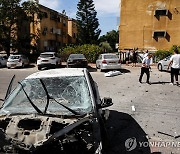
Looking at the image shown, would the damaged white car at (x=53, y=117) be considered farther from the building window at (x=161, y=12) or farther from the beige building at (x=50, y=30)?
the beige building at (x=50, y=30)

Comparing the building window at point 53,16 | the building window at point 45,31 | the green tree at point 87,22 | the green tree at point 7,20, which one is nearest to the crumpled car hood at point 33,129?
the green tree at point 7,20

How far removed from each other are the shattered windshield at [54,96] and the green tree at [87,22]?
47.6 m

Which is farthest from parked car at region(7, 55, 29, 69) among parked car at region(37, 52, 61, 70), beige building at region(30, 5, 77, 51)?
beige building at region(30, 5, 77, 51)

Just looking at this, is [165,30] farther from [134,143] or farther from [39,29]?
[134,143]

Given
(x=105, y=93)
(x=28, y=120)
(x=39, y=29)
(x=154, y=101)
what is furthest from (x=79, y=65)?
(x=39, y=29)

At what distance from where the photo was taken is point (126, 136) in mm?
6344

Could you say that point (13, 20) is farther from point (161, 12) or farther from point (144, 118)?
point (144, 118)

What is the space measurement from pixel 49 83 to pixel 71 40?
54396mm

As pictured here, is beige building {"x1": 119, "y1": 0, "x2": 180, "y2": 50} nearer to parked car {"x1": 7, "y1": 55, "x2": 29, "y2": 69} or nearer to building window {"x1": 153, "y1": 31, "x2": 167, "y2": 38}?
building window {"x1": 153, "y1": 31, "x2": 167, "y2": 38}

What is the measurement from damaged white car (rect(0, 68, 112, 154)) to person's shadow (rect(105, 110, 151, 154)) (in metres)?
1.17

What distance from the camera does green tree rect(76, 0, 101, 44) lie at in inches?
2068

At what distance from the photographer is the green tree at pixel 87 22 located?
52531 millimetres

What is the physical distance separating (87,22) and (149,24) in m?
19.4

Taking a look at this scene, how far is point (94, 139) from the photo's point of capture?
151 inches
